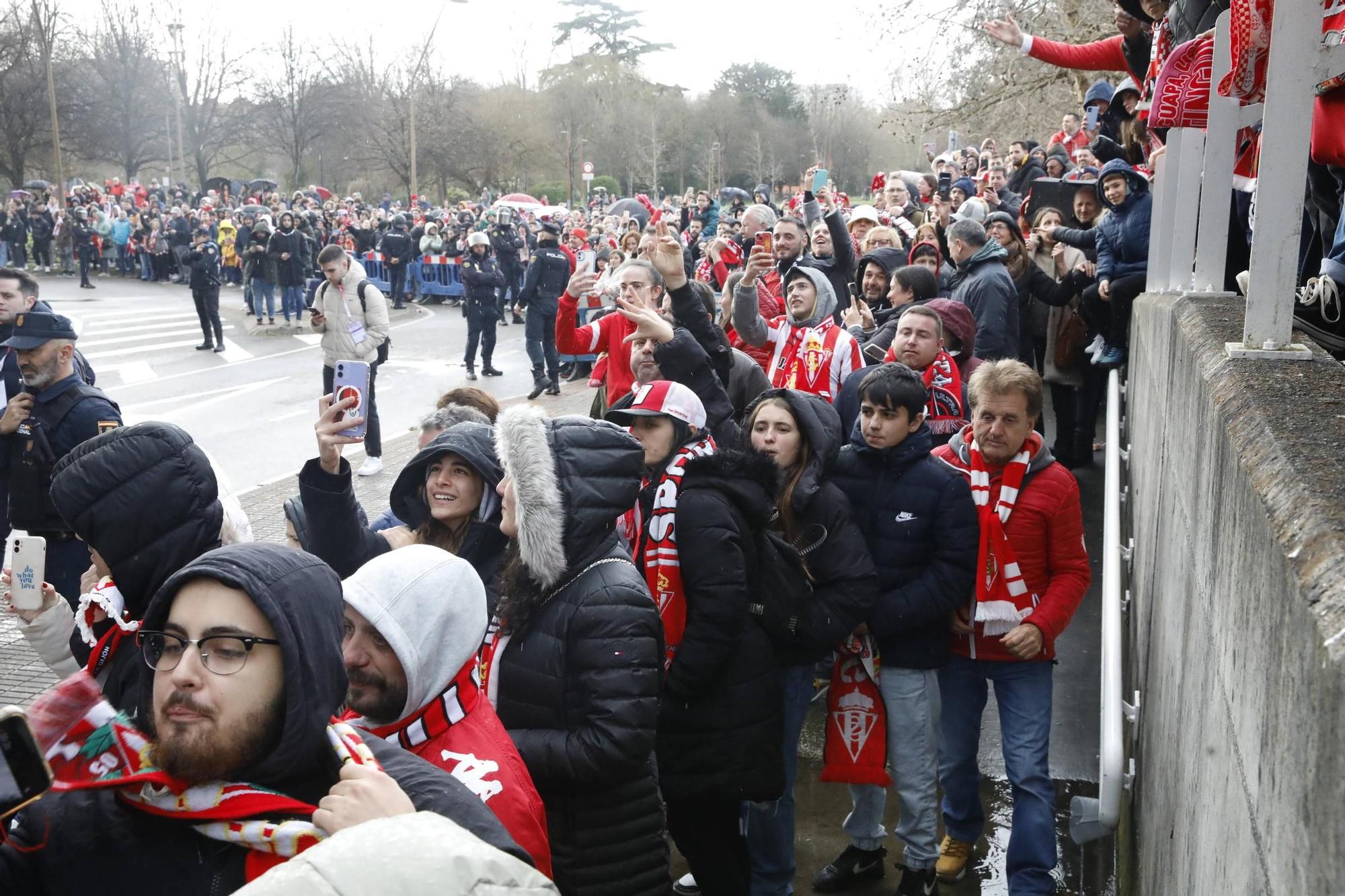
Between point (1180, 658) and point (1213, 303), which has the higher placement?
point (1213, 303)

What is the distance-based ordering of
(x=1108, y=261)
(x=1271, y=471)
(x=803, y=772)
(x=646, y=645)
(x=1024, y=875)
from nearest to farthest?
(x=1271, y=471)
(x=646, y=645)
(x=1024, y=875)
(x=803, y=772)
(x=1108, y=261)

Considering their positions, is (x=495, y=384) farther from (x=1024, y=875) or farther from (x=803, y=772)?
(x=1024, y=875)

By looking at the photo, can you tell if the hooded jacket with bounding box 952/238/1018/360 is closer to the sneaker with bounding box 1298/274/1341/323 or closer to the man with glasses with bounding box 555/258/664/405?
the man with glasses with bounding box 555/258/664/405

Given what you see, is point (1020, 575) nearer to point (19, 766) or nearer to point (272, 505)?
point (19, 766)

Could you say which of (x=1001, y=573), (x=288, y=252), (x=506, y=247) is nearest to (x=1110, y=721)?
(x=1001, y=573)

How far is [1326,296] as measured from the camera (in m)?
2.94

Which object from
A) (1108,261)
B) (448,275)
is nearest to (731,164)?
(448,275)

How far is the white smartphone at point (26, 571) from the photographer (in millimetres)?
3623

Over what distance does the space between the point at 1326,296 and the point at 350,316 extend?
980 cm

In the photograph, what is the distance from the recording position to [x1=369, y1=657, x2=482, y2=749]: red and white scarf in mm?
2598

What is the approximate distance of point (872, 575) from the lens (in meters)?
4.30

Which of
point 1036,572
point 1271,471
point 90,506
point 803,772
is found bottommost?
point 803,772

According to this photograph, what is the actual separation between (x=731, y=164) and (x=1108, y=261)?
5521 centimetres

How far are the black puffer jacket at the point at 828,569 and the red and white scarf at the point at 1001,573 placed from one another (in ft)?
1.34
